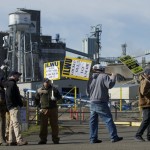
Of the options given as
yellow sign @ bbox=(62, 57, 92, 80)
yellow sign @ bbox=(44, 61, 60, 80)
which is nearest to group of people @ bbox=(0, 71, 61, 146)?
yellow sign @ bbox=(44, 61, 60, 80)

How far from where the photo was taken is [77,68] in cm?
2103

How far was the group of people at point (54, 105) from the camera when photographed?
10.2m

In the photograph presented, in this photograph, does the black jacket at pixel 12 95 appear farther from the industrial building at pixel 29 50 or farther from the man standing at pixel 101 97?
the industrial building at pixel 29 50

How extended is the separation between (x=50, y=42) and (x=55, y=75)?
3488 inches

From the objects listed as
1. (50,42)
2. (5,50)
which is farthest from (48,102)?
(50,42)

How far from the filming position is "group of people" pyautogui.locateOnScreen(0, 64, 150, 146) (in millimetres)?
10242

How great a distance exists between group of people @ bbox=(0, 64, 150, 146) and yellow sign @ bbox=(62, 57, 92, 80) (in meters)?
9.67

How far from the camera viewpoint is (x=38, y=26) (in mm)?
108812

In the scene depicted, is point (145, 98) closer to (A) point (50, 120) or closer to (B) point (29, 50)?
(A) point (50, 120)

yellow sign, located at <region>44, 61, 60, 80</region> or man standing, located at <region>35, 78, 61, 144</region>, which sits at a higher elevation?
yellow sign, located at <region>44, 61, 60, 80</region>

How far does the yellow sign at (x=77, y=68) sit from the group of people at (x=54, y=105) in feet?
31.7

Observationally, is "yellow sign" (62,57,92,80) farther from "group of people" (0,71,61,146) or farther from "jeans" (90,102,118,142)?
"jeans" (90,102,118,142)

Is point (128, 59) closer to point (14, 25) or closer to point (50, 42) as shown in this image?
point (14, 25)

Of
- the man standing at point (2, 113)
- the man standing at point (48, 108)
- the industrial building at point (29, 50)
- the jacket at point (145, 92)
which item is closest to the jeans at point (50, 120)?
A: the man standing at point (48, 108)
